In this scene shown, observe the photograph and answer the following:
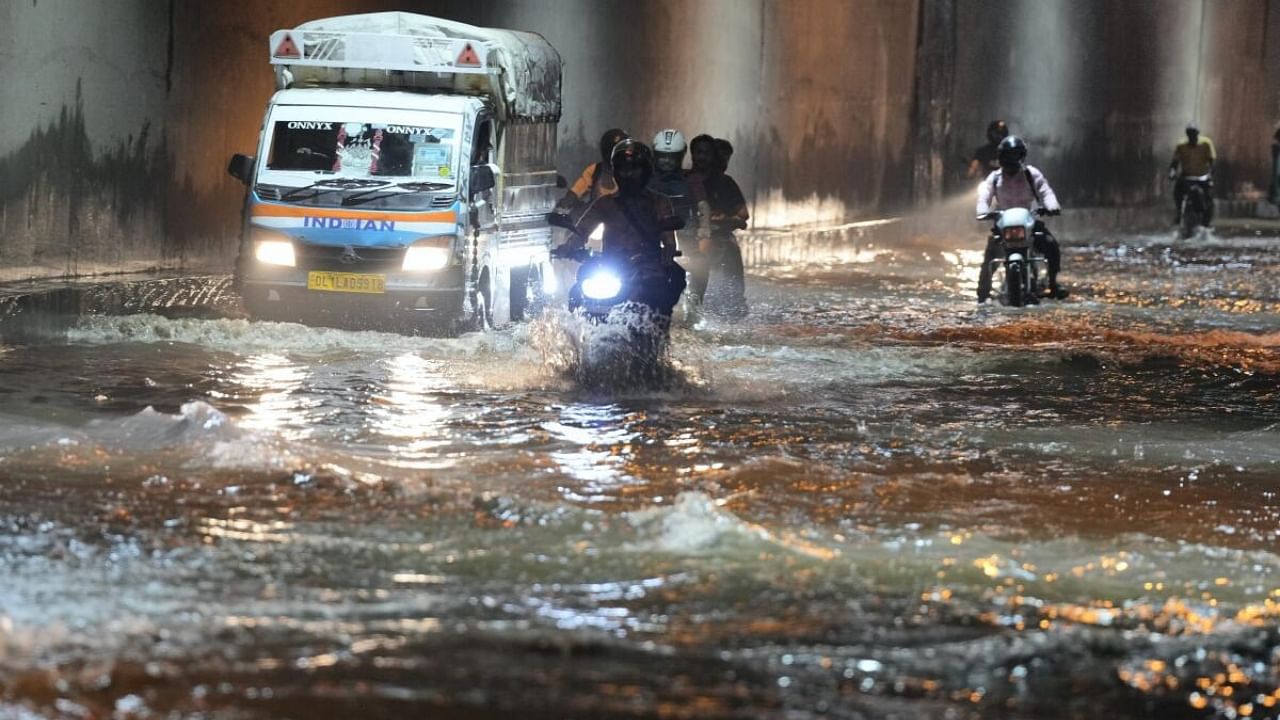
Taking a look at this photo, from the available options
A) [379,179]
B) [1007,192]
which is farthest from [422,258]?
[1007,192]

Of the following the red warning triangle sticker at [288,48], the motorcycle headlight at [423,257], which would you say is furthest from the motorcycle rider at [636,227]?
the red warning triangle sticker at [288,48]

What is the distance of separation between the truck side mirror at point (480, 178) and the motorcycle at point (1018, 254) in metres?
5.27

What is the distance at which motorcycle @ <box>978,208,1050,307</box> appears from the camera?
18781 mm

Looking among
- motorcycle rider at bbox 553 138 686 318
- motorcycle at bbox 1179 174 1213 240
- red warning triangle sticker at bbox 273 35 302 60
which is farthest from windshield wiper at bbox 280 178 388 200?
motorcycle at bbox 1179 174 1213 240

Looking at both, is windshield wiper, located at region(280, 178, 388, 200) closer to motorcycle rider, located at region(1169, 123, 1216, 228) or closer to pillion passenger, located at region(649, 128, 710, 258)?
pillion passenger, located at region(649, 128, 710, 258)

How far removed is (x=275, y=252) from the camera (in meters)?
15.1

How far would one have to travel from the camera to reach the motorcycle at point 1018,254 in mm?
18781

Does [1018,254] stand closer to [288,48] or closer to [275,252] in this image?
[288,48]

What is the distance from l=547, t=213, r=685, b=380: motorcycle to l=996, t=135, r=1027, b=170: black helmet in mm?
6861

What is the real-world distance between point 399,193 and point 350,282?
755 mm

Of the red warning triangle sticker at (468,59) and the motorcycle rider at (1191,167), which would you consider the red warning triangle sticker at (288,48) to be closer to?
the red warning triangle sticker at (468,59)

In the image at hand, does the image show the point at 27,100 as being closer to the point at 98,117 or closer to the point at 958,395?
the point at 98,117

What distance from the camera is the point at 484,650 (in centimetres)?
609

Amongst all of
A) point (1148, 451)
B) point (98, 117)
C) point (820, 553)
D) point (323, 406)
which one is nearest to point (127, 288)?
point (98, 117)
